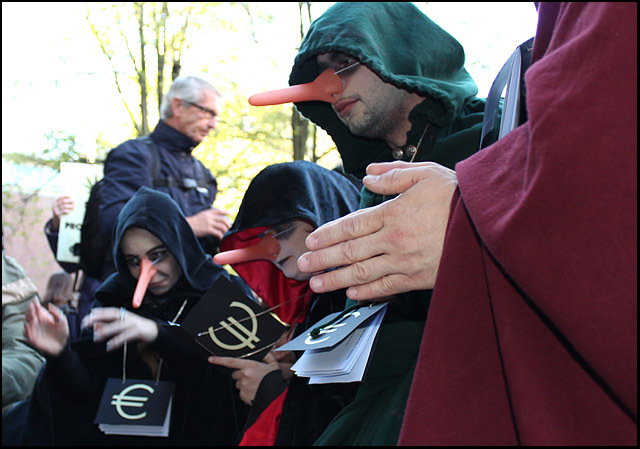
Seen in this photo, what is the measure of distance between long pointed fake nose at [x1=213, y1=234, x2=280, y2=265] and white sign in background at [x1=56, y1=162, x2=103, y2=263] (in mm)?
1675

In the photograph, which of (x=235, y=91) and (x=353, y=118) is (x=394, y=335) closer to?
(x=353, y=118)

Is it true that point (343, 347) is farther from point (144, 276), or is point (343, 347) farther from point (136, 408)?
point (144, 276)

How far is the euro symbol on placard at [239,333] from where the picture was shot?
2.18 m

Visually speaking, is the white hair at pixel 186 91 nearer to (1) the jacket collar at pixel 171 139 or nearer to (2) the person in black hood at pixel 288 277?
(1) the jacket collar at pixel 171 139

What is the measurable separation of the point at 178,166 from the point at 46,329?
1402mm

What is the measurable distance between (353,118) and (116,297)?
180 cm

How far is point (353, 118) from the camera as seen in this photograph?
2.10 m

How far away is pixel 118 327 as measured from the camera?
274cm

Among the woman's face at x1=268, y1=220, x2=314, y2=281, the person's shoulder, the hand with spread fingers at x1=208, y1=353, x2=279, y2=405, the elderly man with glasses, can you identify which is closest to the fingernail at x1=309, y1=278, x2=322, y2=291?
the woman's face at x1=268, y1=220, x2=314, y2=281

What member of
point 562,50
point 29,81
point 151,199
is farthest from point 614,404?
point 29,81

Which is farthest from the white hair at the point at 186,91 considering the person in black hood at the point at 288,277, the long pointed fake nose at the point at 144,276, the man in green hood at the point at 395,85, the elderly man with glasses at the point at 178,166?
the man in green hood at the point at 395,85

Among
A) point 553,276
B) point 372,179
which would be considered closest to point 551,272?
point 553,276

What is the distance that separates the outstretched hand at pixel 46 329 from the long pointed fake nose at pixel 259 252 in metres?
1.05

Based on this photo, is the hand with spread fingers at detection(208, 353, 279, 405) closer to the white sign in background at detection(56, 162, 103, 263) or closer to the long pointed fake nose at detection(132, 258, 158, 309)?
the long pointed fake nose at detection(132, 258, 158, 309)
